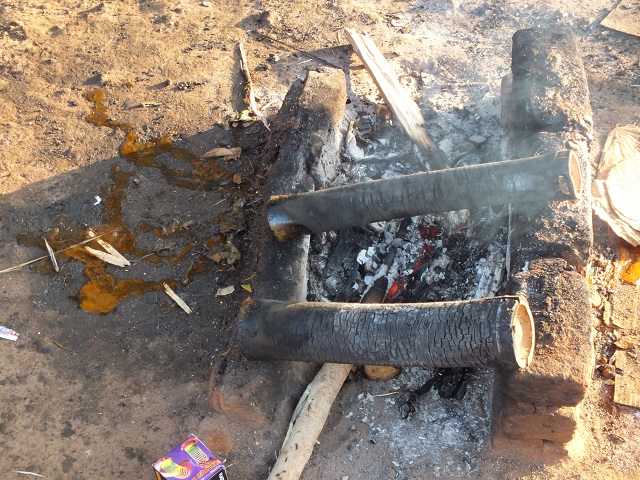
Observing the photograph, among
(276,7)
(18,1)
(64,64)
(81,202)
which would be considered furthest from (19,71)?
(276,7)

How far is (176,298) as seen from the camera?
6.09m

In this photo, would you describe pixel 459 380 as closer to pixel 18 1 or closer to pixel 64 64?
pixel 64 64

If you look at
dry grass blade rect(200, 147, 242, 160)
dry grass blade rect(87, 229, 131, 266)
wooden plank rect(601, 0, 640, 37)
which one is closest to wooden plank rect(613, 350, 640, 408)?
dry grass blade rect(200, 147, 242, 160)

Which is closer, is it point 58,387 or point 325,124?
point 58,387

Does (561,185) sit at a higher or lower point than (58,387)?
higher

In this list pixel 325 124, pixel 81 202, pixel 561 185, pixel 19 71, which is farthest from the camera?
pixel 19 71

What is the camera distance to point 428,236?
19.6 ft

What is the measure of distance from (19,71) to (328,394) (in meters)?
6.64

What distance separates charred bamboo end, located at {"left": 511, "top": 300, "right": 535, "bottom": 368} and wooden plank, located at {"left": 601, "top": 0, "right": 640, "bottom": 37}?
5932 mm

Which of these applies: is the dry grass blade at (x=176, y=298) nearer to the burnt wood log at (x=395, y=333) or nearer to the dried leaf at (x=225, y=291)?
the dried leaf at (x=225, y=291)

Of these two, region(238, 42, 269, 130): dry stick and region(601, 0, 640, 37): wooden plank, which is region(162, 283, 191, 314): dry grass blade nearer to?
region(238, 42, 269, 130): dry stick

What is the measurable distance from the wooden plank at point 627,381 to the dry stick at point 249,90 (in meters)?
4.77

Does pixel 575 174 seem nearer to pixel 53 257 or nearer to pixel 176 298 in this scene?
pixel 176 298

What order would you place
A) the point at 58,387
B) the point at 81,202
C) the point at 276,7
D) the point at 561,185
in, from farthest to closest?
the point at 276,7
the point at 81,202
the point at 58,387
the point at 561,185
